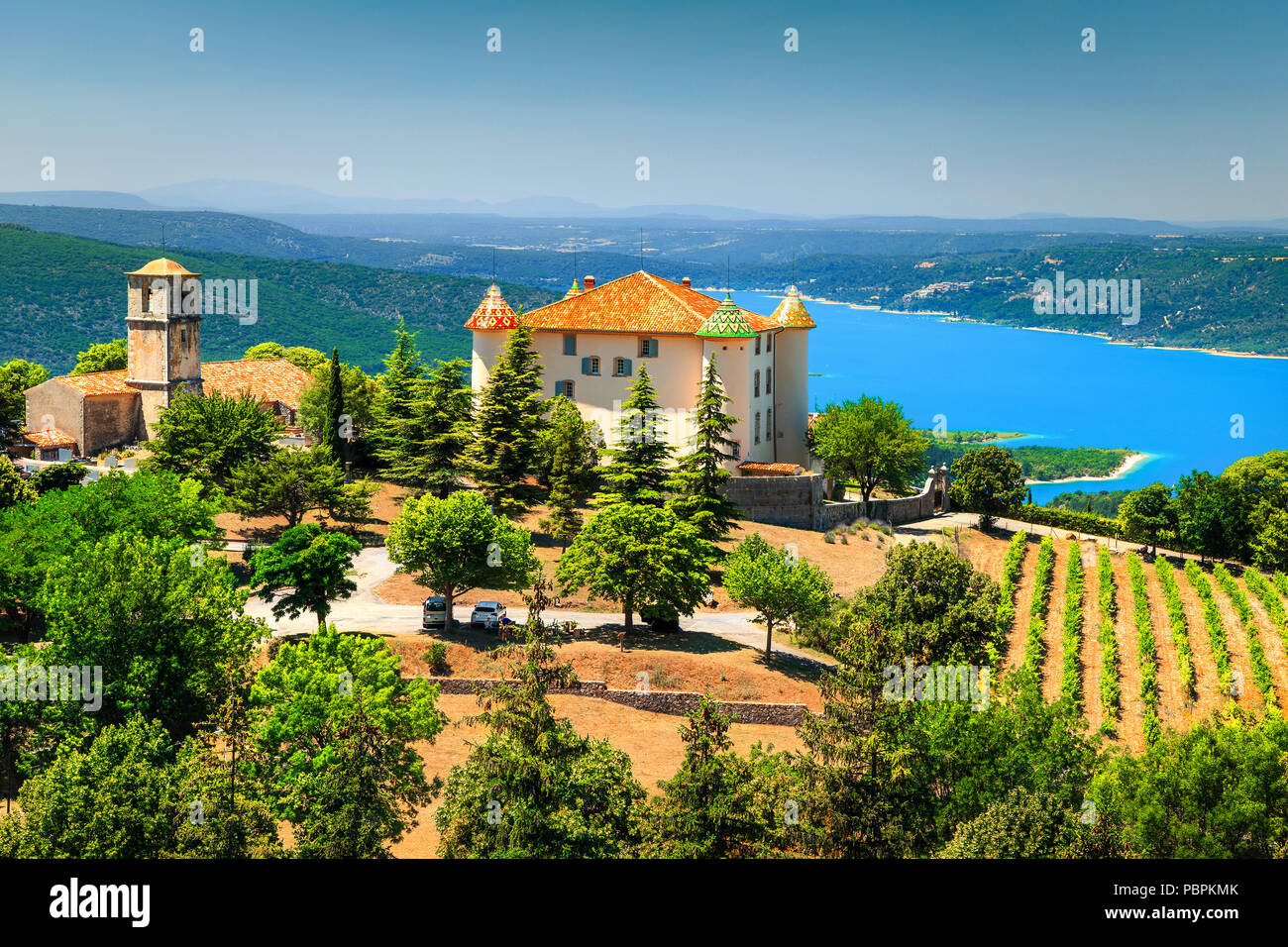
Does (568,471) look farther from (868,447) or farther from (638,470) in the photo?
(868,447)

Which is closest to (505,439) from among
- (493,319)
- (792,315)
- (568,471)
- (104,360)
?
(568,471)

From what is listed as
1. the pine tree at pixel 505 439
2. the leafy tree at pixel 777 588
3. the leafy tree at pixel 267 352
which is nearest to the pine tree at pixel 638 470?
the leafy tree at pixel 777 588

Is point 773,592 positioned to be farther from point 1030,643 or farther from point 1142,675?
point 1142,675

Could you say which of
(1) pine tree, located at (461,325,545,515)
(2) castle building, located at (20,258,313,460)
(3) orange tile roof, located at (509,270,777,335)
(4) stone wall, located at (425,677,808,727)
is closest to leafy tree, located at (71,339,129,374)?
(2) castle building, located at (20,258,313,460)

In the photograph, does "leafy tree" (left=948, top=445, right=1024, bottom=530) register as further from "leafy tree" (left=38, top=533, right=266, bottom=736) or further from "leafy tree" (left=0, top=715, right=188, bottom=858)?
"leafy tree" (left=0, top=715, right=188, bottom=858)

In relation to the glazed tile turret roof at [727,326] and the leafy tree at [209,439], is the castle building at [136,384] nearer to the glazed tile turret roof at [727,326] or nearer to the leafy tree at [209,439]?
the leafy tree at [209,439]

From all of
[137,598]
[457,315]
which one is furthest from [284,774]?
[457,315]
